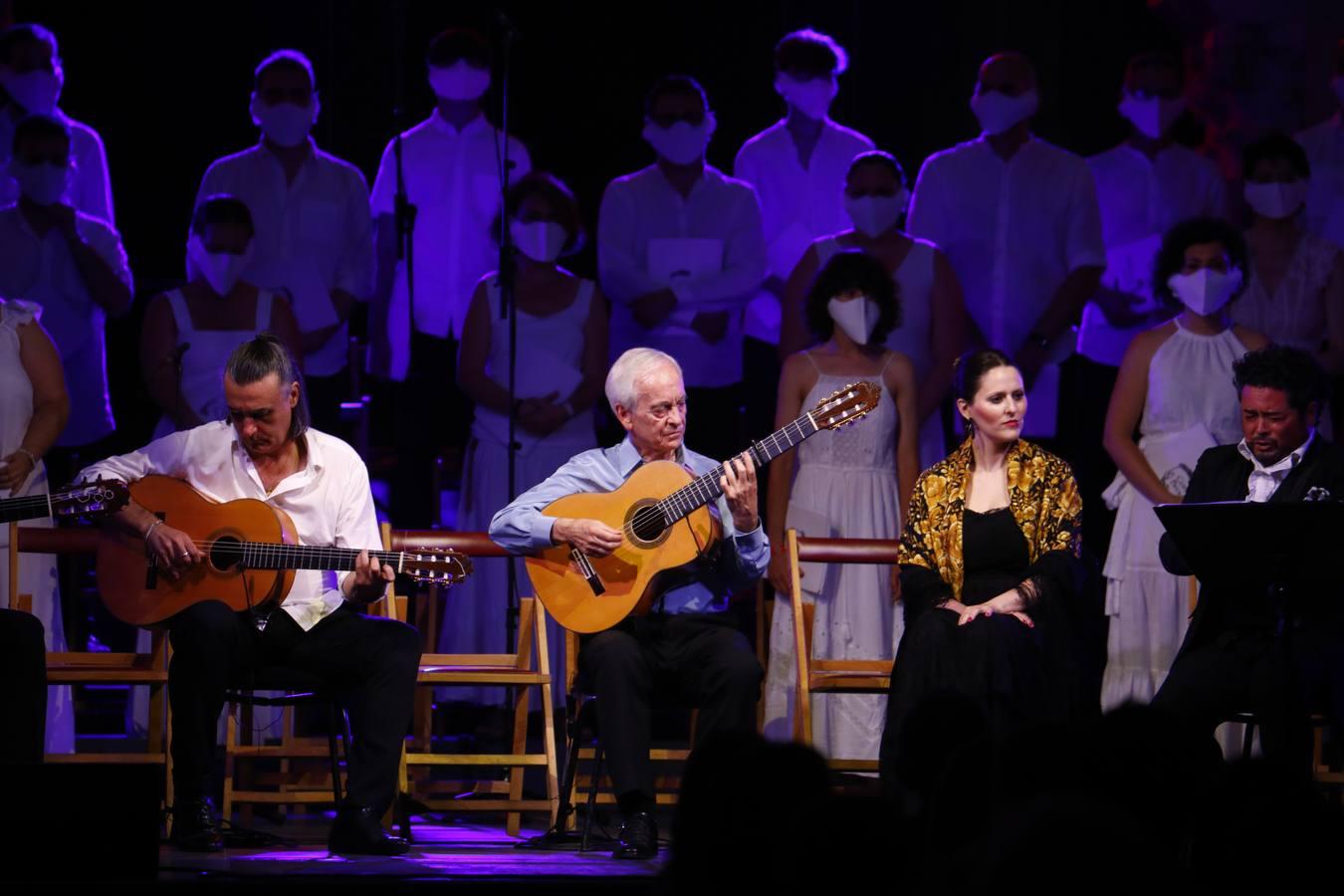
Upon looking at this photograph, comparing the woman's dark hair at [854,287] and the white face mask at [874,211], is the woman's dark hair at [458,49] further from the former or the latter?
the woman's dark hair at [854,287]

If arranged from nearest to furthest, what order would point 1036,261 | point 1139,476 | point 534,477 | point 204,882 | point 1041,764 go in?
point 1041,764, point 204,882, point 1139,476, point 534,477, point 1036,261

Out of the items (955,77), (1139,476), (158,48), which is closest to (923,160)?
(955,77)

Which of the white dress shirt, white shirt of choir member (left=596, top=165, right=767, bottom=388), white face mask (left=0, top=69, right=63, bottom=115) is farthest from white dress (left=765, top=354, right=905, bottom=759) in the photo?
white face mask (left=0, top=69, right=63, bottom=115)

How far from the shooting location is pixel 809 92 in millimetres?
7801

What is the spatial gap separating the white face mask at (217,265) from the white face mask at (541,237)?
1136mm

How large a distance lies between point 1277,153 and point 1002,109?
1231 millimetres

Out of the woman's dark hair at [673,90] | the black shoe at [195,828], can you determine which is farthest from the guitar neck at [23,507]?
the woman's dark hair at [673,90]

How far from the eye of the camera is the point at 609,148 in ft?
27.0

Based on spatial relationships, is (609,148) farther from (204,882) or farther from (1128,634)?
(204,882)

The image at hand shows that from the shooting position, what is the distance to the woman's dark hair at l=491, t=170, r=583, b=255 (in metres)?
7.27

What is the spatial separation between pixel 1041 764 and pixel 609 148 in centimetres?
608

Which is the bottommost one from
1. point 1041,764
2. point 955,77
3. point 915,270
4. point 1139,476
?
point 1041,764

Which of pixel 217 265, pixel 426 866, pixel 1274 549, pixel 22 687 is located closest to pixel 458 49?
pixel 217 265

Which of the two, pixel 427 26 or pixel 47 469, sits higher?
pixel 427 26
